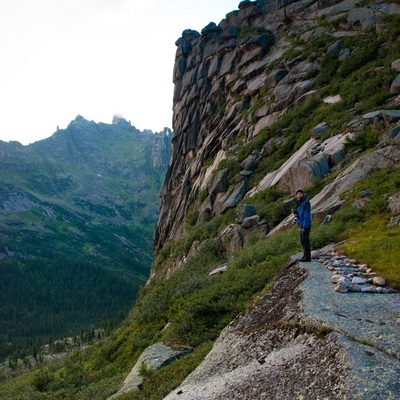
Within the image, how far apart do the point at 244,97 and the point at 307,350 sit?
50519 mm

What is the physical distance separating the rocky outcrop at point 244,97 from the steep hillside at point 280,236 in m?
0.25

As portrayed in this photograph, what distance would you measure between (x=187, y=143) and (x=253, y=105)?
20.7 m

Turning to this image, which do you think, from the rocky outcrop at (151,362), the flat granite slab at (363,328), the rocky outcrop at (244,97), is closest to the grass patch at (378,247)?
the flat granite slab at (363,328)

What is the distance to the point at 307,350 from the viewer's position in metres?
7.83

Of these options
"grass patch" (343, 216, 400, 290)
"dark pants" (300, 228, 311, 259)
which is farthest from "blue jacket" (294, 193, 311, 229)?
"grass patch" (343, 216, 400, 290)

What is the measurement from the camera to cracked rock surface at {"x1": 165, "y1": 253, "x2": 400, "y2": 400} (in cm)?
652

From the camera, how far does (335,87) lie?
38.5m

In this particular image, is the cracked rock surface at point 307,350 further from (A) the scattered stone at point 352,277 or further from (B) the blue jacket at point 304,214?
(B) the blue jacket at point 304,214

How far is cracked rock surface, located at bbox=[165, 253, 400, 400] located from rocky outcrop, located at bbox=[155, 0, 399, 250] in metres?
17.0

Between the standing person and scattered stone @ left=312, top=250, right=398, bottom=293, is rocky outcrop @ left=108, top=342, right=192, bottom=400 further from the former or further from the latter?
scattered stone @ left=312, top=250, right=398, bottom=293

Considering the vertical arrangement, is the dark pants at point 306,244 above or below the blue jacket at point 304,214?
below

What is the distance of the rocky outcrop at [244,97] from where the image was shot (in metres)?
33.4

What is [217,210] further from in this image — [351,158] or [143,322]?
[143,322]

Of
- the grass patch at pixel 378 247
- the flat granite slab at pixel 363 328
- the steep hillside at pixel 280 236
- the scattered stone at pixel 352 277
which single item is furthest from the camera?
the grass patch at pixel 378 247
